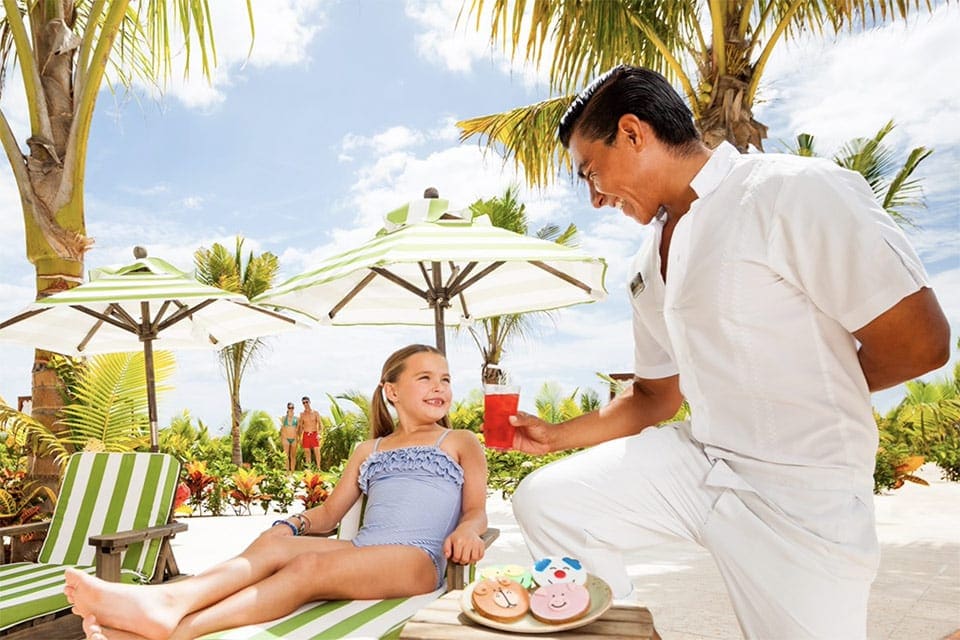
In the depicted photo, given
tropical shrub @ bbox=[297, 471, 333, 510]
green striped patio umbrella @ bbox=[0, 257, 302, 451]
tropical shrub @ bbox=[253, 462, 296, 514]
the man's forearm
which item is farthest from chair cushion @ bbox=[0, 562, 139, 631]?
tropical shrub @ bbox=[253, 462, 296, 514]

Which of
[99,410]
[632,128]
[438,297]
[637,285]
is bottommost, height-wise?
[99,410]

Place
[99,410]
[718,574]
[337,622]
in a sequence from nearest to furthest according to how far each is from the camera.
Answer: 1. [337,622]
2. [718,574]
3. [99,410]

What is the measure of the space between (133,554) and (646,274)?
11.2 feet

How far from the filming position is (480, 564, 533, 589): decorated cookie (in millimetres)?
2023

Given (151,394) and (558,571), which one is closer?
(558,571)

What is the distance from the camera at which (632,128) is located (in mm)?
2139

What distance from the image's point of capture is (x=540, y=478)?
6.93 feet

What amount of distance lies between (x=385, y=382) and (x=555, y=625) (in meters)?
2.22

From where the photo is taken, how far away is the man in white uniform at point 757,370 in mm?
1766

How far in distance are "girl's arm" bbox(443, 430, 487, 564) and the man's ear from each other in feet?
5.65

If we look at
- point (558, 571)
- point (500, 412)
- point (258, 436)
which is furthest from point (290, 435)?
point (558, 571)

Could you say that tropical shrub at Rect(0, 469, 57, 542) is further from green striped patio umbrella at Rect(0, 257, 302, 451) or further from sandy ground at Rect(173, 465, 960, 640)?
sandy ground at Rect(173, 465, 960, 640)

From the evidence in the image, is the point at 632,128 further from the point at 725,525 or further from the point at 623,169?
the point at 725,525

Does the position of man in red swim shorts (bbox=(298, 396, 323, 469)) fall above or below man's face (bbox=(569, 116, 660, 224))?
below
